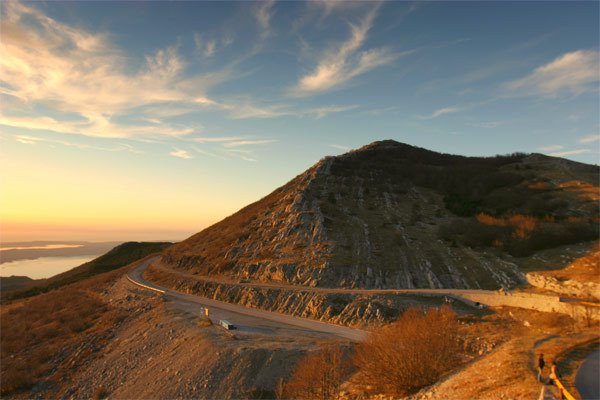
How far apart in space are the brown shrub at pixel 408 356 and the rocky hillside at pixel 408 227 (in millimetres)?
21955

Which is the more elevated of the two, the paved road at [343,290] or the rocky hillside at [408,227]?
the rocky hillside at [408,227]

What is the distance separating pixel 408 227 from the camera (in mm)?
59469

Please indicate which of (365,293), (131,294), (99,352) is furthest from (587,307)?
(131,294)

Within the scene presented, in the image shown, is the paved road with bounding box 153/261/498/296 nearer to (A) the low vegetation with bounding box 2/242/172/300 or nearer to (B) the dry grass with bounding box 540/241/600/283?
(B) the dry grass with bounding box 540/241/600/283

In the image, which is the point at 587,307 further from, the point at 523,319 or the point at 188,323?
the point at 188,323

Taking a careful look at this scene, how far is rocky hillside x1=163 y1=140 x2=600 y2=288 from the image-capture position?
153ft

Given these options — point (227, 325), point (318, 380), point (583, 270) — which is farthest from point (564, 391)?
point (583, 270)

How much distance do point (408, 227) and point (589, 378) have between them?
1761 inches

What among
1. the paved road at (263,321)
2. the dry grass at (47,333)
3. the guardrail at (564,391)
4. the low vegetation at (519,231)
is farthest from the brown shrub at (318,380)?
the low vegetation at (519,231)

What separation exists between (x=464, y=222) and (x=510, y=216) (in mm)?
7149

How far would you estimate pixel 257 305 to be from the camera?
4306cm

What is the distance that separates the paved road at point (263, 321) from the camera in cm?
3256

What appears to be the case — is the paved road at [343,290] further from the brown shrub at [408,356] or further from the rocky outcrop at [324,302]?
the brown shrub at [408,356]

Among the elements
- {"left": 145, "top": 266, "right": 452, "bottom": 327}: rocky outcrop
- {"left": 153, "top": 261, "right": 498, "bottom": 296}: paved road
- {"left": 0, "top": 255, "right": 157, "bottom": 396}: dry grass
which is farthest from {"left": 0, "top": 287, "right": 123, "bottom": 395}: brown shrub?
{"left": 153, "top": 261, "right": 498, "bottom": 296}: paved road
